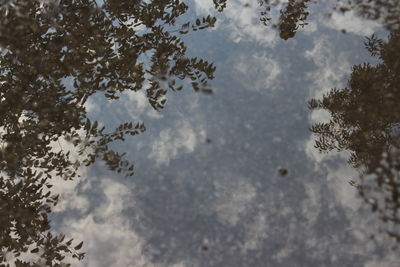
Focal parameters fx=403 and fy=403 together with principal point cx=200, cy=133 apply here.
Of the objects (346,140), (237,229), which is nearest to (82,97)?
(346,140)

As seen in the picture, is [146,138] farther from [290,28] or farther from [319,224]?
[290,28]

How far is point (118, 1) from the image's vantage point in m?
7.84

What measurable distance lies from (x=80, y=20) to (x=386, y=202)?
19.8 ft

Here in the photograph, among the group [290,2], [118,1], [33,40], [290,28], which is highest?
[290,2]

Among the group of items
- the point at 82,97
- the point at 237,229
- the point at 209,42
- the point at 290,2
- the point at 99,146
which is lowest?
the point at 99,146

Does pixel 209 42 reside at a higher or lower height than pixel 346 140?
higher

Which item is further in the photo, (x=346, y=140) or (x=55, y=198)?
(x=346, y=140)

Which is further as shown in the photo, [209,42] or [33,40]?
[209,42]

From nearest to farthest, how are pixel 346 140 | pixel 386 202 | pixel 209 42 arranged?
pixel 386 202 < pixel 346 140 < pixel 209 42

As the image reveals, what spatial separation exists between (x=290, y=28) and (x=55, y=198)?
22.0 ft

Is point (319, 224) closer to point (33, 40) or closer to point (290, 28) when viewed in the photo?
point (290, 28)

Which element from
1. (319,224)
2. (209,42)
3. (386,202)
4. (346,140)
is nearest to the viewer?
(386,202)

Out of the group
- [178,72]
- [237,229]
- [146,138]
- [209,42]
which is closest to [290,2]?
[178,72]

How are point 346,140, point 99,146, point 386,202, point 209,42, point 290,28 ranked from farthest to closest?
point 209,42 < point 346,140 < point 290,28 < point 99,146 < point 386,202
